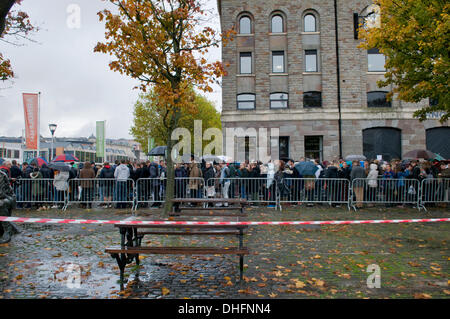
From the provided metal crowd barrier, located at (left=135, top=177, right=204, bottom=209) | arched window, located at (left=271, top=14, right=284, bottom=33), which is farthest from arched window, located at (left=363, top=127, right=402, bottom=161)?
metal crowd barrier, located at (left=135, top=177, right=204, bottom=209)

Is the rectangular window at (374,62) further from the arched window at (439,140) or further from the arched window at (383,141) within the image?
the arched window at (439,140)

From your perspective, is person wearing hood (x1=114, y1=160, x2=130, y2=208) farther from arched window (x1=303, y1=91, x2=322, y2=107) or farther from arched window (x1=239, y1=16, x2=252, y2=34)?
arched window (x1=239, y1=16, x2=252, y2=34)

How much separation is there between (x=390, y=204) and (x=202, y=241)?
9.48 metres

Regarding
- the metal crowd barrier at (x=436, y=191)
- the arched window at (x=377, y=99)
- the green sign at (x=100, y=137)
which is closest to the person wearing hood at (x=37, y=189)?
the metal crowd barrier at (x=436, y=191)

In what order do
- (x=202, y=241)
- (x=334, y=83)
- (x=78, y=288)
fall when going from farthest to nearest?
(x=334, y=83) < (x=202, y=241) < (x=78, y=288)

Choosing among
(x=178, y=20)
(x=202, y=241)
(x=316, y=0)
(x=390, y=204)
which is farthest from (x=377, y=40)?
(x=316, y=0)

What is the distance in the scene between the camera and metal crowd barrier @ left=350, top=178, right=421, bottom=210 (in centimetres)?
1323

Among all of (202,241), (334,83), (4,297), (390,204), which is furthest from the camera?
(334,83)

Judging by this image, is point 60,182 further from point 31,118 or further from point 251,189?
point 31,118

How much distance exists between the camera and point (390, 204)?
551 inches

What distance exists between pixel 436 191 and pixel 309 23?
17.7 meters

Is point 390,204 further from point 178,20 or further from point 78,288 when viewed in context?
point 78,288

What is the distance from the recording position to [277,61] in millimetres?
26250
